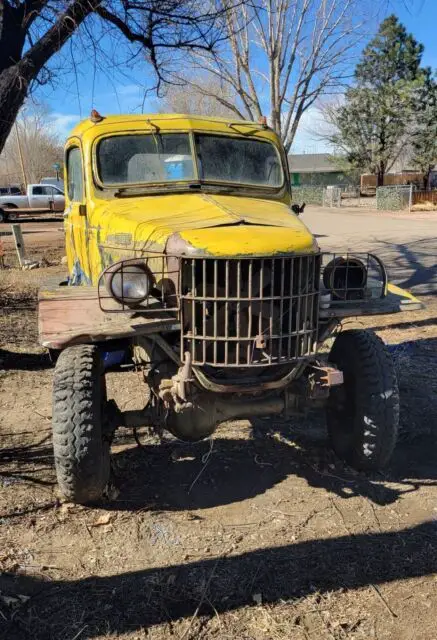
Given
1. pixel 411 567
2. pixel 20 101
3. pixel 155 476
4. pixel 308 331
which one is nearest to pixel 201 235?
pixel 308 331

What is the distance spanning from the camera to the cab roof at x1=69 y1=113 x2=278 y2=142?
173 inches

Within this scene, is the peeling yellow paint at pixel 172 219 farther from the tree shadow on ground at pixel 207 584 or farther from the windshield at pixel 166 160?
the tree shadow on ground at pixel 207 584

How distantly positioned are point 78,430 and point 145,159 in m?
2.10

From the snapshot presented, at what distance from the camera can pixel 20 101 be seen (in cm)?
522

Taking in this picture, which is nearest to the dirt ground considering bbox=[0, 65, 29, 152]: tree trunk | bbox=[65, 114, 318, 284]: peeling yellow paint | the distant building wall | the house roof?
bbox=[65, 114, 318, 284]: peeling yellow paint

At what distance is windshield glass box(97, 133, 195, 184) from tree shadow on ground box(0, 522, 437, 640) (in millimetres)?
2607

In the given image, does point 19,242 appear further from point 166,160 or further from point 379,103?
point 379,103

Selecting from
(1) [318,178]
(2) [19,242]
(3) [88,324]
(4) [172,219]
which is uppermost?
(1) [318,178]

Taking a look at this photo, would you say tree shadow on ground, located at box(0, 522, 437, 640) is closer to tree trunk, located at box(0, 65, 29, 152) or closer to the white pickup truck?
tree trunk, located at box(0, 65, 29, 152)

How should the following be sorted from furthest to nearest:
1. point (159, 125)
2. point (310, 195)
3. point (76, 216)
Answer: point (310, 195) < point (76, 216) < point (159, 125)

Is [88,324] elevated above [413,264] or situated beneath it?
elevated above

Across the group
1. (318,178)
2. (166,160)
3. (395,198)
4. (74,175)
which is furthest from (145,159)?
(318,178)

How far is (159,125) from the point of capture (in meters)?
4.43

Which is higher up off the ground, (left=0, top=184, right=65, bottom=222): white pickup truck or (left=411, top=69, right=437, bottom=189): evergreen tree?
(left=411, top=69, right=437, bottom=189): evergreen tree
